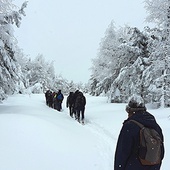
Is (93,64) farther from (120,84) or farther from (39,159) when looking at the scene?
(39,159)

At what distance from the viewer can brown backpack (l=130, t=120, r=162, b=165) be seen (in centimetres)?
310

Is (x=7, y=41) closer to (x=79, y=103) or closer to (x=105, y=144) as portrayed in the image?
(x=79, y=103)

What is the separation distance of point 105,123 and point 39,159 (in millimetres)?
7164

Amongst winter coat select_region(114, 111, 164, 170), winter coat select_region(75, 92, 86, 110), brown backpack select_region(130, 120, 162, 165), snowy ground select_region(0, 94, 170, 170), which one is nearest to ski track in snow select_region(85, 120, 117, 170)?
snowy ground select_region(0, 94, 170, 170)

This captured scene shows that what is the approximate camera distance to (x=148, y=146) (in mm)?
3092

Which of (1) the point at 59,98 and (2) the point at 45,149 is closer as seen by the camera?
(2) the point at 45,149

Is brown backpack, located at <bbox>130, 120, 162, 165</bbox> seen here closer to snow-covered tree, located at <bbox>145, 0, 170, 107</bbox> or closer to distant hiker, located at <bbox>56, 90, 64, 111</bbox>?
snow-covered tree, located at <bbox>145, 0, 170, 107</bbox>

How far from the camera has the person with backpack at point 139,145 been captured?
10.2ft

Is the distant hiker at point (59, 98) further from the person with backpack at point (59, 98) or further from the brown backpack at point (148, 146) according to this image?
the brown backpack at point (148, 146)

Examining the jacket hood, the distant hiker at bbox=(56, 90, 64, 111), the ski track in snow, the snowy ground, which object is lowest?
the ski track in snow

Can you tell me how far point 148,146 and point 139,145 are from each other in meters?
0.11


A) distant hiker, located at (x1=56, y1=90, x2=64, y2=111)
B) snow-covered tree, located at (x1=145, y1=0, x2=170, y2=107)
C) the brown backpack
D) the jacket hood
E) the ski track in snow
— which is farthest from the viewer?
distant hiker, located at (x1=56, y1=90, x2=64, y2=111)

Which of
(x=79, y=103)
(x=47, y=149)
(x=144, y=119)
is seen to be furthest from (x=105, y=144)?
(x=144, y=119)

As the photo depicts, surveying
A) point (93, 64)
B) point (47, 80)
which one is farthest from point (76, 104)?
point (47, 80)
